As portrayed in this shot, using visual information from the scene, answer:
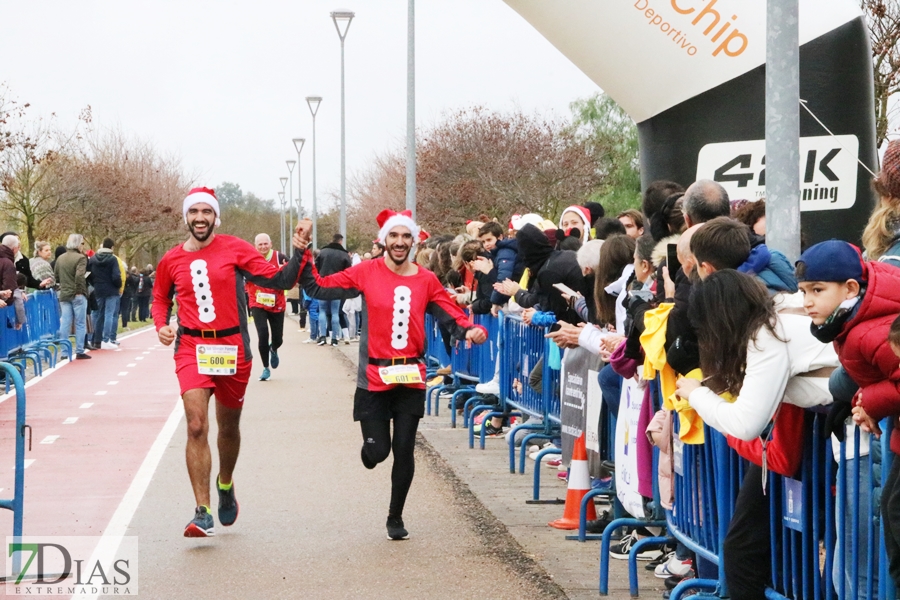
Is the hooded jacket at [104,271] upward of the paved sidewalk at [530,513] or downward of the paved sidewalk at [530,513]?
upward

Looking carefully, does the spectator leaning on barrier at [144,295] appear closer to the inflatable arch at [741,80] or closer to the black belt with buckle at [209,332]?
the inflatable arch at [741,80]

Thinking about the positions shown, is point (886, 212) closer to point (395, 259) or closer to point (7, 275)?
point (395, 259)

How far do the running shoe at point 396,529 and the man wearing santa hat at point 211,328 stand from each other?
1022 millimetres

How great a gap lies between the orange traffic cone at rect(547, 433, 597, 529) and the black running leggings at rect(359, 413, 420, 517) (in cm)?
98

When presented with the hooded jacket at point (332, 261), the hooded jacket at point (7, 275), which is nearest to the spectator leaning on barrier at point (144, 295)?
the hooded jacket at point (332, 261)

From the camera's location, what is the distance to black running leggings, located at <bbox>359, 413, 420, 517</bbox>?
7.89 m

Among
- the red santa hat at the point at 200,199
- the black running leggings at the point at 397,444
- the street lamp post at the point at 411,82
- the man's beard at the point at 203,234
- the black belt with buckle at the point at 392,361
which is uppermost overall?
the street lamp post at the point at 411,82

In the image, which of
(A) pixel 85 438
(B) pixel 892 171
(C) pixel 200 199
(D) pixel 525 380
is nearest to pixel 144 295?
(A) pixel 85 438

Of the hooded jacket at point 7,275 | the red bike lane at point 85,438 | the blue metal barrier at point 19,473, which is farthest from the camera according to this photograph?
the hooded jacket at point 7,275

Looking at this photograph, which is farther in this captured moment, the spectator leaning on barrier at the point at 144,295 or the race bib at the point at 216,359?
the spectator leaning on barrier at the point at 144,295

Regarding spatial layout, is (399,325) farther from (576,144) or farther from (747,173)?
(576,144)

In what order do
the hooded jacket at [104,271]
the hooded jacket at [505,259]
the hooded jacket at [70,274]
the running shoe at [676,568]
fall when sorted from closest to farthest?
the running shoe at [676,568], the hooded jacket at [505,259], the hooded jacket at [70,274], the hooded jacket at [104,271]

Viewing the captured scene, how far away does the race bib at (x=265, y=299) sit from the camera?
56.4 feet

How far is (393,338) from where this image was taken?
7.94 meters
